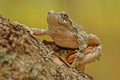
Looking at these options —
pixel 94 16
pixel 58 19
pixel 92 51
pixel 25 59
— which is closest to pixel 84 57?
pixel 92 51

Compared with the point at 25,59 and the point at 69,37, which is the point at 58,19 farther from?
the point at 25,59

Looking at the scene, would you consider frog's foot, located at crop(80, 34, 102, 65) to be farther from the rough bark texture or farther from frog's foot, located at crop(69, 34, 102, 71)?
the rough bark texture

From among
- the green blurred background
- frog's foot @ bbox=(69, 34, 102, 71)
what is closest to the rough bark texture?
frog's foot @ bbox=(69, 34, 102, 71)

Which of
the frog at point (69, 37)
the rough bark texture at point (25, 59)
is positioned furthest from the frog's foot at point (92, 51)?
the rough bark texture at point (25, 59)

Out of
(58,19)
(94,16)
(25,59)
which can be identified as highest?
(94,16)

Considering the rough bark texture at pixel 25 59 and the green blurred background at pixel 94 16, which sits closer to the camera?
the rough bark texture at pixel 25 59

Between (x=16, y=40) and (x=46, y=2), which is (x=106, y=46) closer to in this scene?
(x=46, y=2)

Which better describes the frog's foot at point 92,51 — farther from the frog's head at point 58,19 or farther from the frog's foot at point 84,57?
the frog's head at point 58,19
